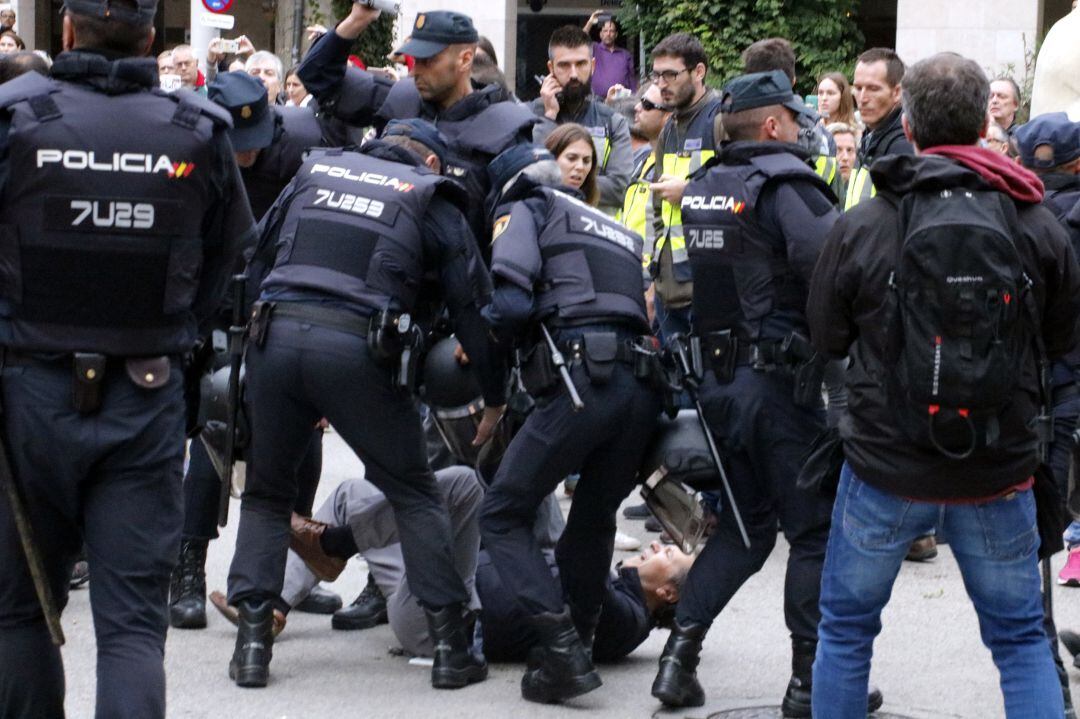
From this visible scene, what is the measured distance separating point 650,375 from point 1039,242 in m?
1.70

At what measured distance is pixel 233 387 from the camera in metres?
5.96

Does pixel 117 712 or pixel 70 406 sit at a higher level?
pixel 70 406

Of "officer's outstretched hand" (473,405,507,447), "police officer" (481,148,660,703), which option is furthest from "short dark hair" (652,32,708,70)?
"officer's outstretched hand" (473,405,507,447)

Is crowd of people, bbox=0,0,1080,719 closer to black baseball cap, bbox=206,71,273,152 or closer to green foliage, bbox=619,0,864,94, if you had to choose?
black baseball cap, bbox=206,71,273,152

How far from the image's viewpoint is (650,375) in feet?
18.9

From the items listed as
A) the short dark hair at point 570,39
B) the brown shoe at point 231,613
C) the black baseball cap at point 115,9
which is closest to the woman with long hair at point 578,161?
the brown shoe at point 231,613

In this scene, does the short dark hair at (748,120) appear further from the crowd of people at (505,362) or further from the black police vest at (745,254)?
the black police vest at (745,254)

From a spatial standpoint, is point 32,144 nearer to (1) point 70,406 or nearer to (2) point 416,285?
(1) point 70,406

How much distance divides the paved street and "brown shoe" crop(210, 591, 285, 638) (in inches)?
4.1

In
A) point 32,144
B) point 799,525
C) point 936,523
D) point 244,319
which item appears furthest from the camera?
point 244,319

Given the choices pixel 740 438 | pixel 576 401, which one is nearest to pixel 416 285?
pixel 576 401

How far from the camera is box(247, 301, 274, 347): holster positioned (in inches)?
226

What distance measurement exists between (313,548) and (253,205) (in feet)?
4.52

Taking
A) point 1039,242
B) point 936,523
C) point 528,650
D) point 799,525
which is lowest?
point 528,650
